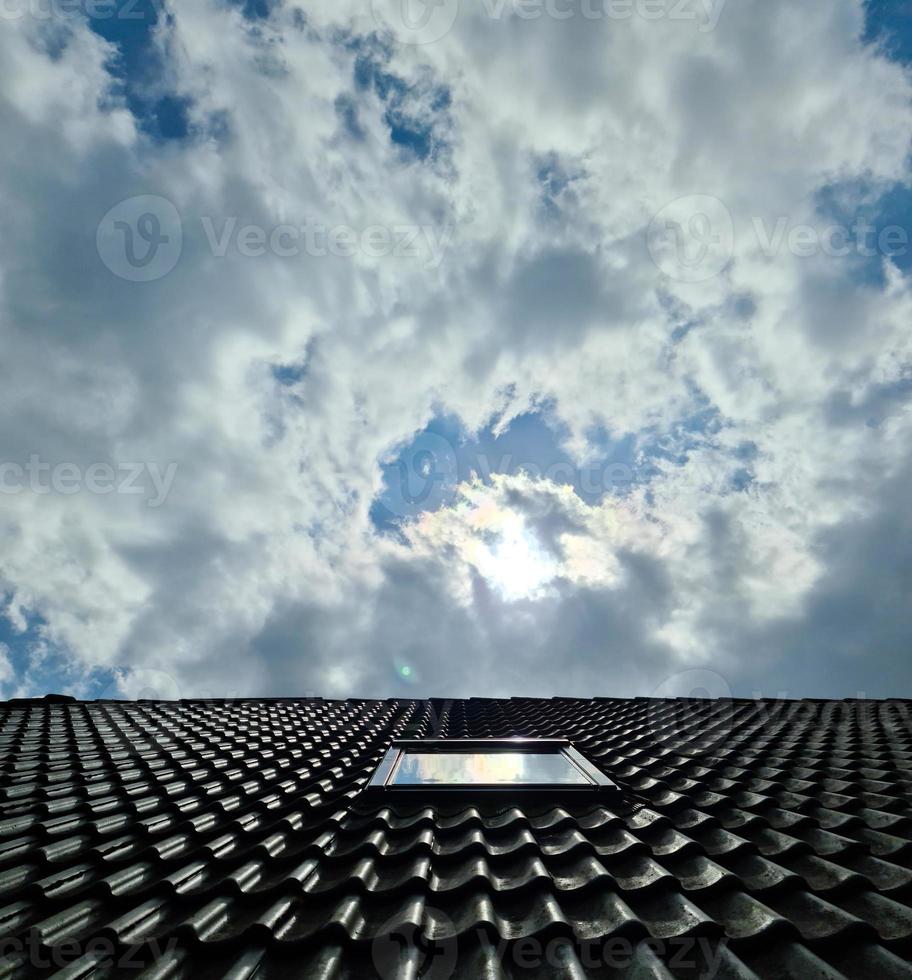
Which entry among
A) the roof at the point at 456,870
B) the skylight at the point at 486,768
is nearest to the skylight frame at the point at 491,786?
the skylight at the point at 486,768

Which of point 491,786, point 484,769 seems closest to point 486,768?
point 484,769

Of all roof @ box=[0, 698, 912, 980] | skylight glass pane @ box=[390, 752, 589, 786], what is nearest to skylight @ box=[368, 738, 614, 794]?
skylight glass pane @ box=[390, 752, 589, 786]

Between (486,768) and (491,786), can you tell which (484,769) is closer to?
(486,768)

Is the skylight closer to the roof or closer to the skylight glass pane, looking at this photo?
the skylight glass pane

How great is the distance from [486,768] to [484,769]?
4 cm

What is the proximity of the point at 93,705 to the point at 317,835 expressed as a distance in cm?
783

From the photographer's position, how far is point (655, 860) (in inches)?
116

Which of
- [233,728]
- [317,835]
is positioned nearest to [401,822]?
[317,835]

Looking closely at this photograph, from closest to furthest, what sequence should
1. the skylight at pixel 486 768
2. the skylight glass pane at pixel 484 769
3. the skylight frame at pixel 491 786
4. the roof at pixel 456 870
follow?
the roof at pixel 456 870 → the skylight frame at pixel 491 786 → the skylight at pixel 486 768 → the skylight glass pane at pixel 484 769

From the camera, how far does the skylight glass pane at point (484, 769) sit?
4266mm

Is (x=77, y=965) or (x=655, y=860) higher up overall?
(x=655, y=860)

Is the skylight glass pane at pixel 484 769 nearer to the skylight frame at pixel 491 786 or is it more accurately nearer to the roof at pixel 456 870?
the skylight frame at pixel 491 786

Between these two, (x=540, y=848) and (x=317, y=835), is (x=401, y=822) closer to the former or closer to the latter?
(x=317, y=835)

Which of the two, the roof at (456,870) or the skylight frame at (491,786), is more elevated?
the skylight frame at (491,786)
